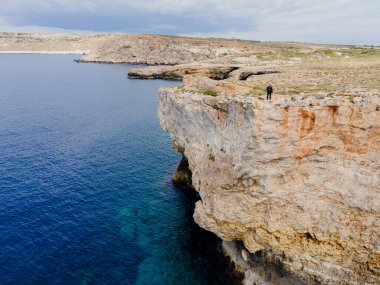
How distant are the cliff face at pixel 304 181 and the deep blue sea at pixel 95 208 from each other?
28.3ft

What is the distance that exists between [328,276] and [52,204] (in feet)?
108

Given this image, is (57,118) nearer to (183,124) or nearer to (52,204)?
(52,204)

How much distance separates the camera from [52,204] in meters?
43.0

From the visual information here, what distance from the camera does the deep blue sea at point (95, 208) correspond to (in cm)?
3306

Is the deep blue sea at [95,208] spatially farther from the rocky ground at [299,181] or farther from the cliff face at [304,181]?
the cliff face at [304,181]

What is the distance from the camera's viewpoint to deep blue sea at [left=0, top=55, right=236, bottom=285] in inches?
1302

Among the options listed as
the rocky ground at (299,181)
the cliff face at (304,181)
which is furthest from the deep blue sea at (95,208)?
the cliff face at (304,181)

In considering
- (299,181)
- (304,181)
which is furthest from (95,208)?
(304,181)

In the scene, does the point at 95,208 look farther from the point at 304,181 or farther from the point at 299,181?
the point at 304,181

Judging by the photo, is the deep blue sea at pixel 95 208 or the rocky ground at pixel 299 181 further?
→ the deep blue sea at pixel 95 208

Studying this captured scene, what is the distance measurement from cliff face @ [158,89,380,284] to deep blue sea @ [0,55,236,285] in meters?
8.62

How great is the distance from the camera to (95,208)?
141ft

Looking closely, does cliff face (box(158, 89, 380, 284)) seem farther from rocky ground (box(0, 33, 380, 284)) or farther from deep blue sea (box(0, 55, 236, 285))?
deep blue sea (box(0, 55, 236, 285))

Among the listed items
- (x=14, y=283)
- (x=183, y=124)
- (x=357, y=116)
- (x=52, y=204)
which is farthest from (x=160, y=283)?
(x=357, y=116)
